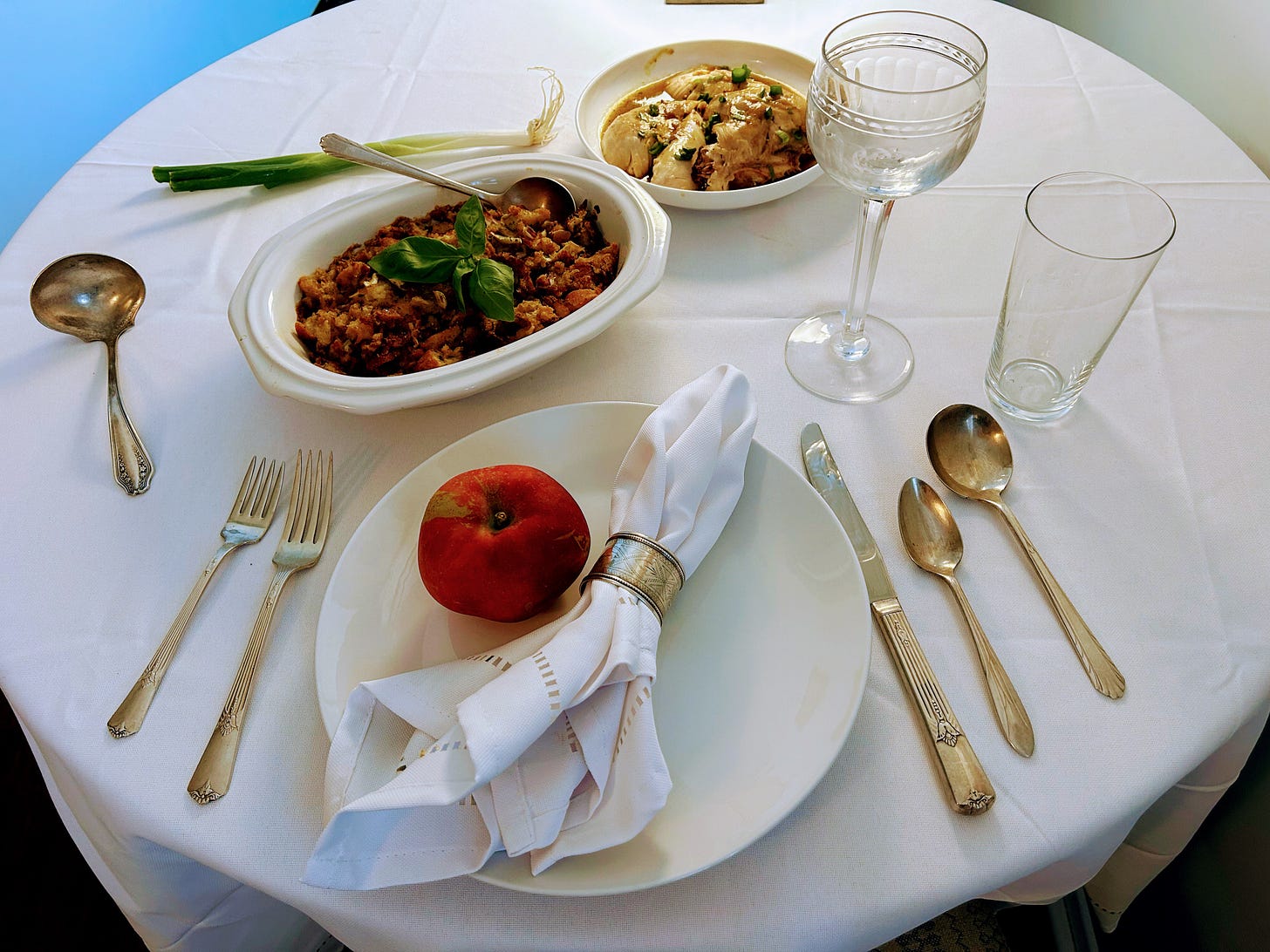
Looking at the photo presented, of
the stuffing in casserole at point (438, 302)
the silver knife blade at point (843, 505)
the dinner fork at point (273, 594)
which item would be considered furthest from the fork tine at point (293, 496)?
the silver knife blade at point (843, 505)

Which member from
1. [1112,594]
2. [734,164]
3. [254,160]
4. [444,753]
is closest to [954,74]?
[734,164]

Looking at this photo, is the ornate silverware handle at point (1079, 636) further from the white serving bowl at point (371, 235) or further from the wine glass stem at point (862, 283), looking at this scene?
the white serving bowl at point (371, 235)

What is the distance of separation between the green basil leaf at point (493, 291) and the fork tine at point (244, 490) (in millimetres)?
274

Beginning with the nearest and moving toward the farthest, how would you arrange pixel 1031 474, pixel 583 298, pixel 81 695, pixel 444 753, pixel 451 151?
pixel 444 753, pixel 81 695, pixel 1031 474, pixel 583 298, pixel 451 151

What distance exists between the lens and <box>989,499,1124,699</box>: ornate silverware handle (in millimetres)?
634

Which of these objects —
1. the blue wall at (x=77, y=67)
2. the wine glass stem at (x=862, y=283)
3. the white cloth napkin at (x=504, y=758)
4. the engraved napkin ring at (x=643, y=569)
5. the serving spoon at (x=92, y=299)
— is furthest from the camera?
the blue wall at (x=77, y=67)

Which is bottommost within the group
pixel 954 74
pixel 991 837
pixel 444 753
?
pixel 991 837

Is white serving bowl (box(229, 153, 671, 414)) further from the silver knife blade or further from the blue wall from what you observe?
the blue wall

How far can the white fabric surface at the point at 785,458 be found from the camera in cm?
58

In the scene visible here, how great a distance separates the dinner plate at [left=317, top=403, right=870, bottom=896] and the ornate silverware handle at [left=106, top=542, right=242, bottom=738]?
144mm

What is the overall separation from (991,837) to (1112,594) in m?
0.24

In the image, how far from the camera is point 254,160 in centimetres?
114

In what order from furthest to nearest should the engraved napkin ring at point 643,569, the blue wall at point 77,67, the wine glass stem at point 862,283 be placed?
the blue wall at point 77,67 → the wine glass stem at point 862,283 → the engraved napkin ring at point 643,569

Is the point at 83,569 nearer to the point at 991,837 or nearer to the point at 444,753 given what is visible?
the point at 444,753
